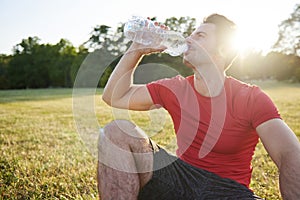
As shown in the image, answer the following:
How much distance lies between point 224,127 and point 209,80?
14.5 inches

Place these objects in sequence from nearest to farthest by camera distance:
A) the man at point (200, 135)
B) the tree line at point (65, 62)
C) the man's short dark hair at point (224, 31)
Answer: the man at point (200, 135)
the man's short dark hair at point (224, 31)
the tree line at point (65, 62)

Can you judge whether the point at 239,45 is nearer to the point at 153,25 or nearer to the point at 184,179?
the point at 153,25

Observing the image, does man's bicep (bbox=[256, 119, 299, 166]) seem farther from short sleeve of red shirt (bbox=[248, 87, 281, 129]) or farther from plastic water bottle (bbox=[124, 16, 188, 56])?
plastic water bottle (bbox=[124, 16, 188, 56])

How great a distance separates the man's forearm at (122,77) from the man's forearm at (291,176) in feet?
3.80

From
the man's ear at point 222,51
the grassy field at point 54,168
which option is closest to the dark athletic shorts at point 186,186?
the man's ear at point 222,51

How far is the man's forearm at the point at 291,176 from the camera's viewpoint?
1.74m

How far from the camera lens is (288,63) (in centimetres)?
4194

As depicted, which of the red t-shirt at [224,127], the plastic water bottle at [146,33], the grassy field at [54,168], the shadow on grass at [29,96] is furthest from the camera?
the shadow on grass at [29,96]

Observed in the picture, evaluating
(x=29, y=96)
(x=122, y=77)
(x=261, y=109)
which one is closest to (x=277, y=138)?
(x=261, y=109)

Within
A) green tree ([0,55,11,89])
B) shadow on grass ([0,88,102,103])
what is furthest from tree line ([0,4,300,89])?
shadow on grass ([0,88,102,103])

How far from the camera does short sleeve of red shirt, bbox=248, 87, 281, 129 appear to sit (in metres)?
1.87

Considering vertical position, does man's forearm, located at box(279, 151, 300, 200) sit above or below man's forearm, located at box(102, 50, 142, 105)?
below

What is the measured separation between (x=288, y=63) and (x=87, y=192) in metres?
42.4

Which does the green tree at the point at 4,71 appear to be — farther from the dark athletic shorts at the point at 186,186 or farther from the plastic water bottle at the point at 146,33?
the dark athletic shorts at the point at 186,186
